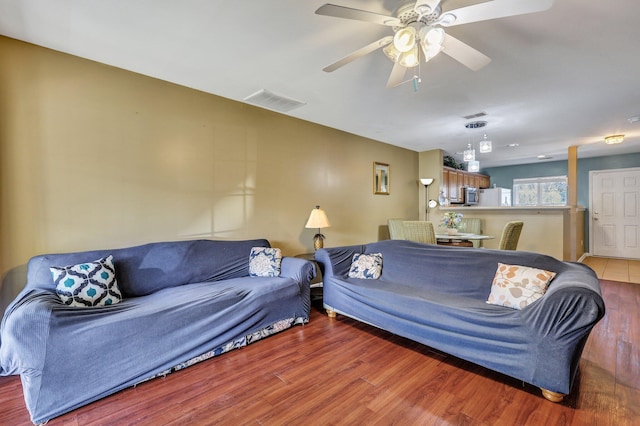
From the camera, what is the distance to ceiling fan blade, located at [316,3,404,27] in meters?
1.52

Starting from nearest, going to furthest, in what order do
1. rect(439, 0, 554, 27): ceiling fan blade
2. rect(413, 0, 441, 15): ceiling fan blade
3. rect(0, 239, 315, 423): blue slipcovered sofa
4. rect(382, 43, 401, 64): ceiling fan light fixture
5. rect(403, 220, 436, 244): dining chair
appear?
rect(439, 0, 554, 27): ceiling fan blade, rect(413, 0, 441, 15): ceiling fan blade, rect(0, 239, 315, 423): blue slipcovered sofa, rect(382, 43, 401, 64): ceiling fan light fixture, rect(403, 220, 436, 244): dining chair

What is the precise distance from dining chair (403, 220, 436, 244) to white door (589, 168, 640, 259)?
214 inches

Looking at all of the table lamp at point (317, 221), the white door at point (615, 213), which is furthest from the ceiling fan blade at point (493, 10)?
the white door at point (615, 213)

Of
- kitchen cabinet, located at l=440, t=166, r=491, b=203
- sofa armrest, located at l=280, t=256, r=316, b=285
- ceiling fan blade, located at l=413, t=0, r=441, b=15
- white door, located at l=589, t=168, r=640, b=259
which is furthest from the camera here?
kitchen cabinet, located at l=440, t=166, r=491, b=203

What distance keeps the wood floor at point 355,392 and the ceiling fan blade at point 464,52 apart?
7.23 feet

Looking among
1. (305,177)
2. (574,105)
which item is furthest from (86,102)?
(574,105)

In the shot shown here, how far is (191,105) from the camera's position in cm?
324

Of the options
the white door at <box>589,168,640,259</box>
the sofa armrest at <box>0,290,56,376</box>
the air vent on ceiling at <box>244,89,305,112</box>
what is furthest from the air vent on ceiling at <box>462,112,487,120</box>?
the white door at <box>589,168,640,259</box>

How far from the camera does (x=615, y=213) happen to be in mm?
6641

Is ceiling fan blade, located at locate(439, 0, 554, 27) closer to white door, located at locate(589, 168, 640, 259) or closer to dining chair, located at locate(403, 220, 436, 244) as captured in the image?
dining chair, located at locate(403, 220, 436, 244)

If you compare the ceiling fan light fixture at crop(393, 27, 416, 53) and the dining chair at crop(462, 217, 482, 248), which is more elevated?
the ceiling fan light fixture at crop(393, 27, 416, 53)

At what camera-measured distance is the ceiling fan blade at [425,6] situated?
1.59 m

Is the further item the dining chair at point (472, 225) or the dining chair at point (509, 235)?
the dining chair at point (472, 225)

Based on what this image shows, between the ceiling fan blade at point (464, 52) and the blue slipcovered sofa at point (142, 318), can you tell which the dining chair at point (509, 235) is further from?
the blue slipcovered sofa at point (142, 318)
